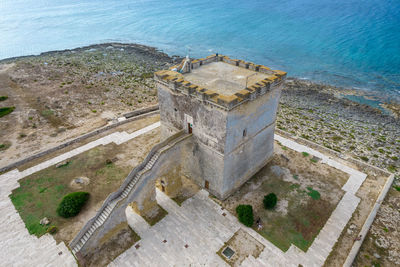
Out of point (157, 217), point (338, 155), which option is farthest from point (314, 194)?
point (157, 217)

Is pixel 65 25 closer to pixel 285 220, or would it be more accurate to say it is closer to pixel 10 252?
pixel 10 252

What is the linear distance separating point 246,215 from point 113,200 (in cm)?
1254

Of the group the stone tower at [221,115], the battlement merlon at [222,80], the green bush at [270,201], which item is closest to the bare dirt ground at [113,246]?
the stone tower at [221,115]

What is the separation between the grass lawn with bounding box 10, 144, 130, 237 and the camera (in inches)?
953

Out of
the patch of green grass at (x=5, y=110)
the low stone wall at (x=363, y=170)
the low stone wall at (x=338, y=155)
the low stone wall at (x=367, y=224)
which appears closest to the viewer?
the low stone wall at (x=367, y=224)

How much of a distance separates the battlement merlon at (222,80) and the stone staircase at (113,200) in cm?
593

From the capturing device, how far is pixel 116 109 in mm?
45781

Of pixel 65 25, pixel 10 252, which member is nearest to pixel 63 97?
pixel 10 252

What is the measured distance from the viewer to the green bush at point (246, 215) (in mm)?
22997

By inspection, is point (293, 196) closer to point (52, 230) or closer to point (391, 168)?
point (391, 168)

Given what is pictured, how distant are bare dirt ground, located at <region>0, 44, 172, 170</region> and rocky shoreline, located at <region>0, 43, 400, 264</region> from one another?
15cm

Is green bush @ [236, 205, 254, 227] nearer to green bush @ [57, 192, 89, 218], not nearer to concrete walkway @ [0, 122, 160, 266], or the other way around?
concrete walkway @ [0, 122, 160, 266]

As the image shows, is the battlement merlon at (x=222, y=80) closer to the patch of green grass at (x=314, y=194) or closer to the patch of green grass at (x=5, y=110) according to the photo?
the patch of green grass at (x=314, y=194)

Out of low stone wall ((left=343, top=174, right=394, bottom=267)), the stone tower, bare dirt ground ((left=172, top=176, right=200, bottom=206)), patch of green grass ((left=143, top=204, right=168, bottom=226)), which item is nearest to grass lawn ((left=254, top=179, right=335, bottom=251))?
low stone wall ((left=343, top=174, right=394, bottom=267))
